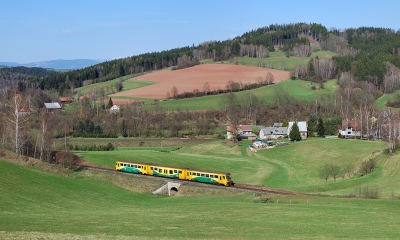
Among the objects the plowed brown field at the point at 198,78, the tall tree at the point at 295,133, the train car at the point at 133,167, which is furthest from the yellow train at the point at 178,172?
the plowed brown field at the point at 198,78

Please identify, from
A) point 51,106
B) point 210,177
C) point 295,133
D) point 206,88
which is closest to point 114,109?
point 51,106

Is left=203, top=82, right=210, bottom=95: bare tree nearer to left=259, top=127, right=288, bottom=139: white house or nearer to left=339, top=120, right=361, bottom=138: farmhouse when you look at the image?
left=259, top=127, right=288, bottom=139: white house

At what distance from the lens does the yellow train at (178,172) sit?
187 feet

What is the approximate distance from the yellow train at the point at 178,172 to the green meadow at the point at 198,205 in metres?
2.19

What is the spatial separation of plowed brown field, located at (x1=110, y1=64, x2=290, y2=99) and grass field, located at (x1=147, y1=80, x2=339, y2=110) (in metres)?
10.2

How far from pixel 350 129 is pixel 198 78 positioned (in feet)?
264

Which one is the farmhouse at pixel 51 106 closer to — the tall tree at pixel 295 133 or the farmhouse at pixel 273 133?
the farmhouse at pixel 273 133

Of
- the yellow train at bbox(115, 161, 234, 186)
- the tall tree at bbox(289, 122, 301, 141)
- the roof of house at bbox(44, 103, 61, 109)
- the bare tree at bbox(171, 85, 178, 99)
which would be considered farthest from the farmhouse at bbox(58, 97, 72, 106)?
the yellow train at bbox(115, 161, 234, 186)

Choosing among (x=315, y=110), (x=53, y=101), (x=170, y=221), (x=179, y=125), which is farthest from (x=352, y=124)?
(x=53, y=101)

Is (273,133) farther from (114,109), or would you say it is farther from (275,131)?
(114,109)

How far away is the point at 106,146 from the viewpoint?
93.4 meters

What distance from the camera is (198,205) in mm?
43281

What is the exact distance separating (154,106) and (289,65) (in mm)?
83466

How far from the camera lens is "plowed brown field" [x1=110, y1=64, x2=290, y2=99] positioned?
161 meters
